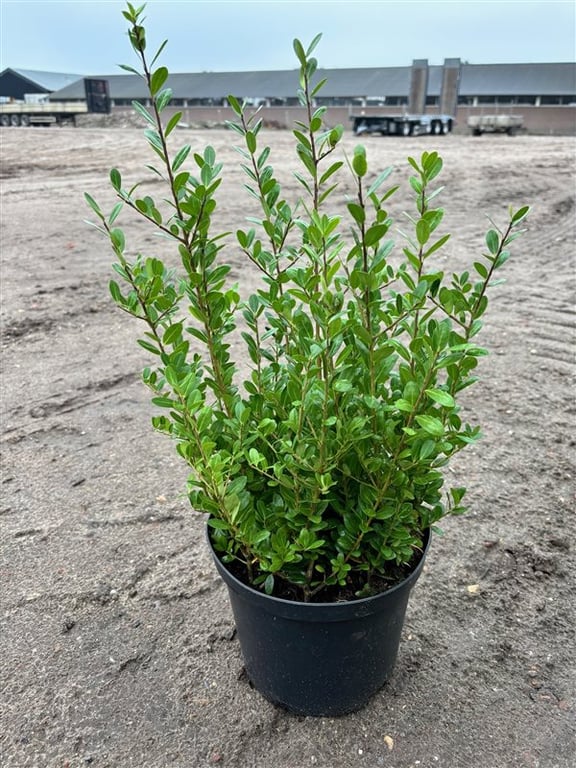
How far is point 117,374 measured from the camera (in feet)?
13.4

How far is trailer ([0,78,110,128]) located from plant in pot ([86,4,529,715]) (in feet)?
127

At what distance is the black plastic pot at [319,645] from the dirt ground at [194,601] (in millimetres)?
86

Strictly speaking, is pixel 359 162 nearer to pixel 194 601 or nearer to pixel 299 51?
pixel 299 51

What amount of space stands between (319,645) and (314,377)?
2.45ft

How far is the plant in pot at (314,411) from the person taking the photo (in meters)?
1.36

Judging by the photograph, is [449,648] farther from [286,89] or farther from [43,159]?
[286,89]

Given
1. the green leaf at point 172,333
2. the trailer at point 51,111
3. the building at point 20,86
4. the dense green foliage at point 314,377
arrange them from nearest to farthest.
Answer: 1. the dense green foliage at point 314,377
2. the green leaf at point 172,333
3. the trailer at point 51,111
4. the building at point 20,86

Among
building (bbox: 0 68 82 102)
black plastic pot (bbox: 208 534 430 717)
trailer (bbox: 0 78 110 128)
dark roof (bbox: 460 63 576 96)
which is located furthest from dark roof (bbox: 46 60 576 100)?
black plastic pot (bbox: 208 534 430 717)

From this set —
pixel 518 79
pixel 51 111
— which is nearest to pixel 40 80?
pixel 51 111

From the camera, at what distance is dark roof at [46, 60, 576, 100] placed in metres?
43.5

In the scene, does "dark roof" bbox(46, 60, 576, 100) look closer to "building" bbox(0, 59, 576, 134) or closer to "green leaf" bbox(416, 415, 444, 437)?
"building" bbox(0, 59, 576, 134)

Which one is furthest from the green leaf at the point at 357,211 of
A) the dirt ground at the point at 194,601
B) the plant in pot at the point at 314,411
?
the dirt ground at the point at 194,601

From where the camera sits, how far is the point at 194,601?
2.28 meters

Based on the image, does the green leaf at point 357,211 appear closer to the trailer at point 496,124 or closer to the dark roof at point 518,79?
the trailer at point 496,124
